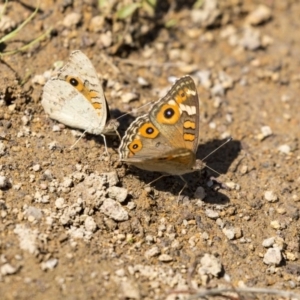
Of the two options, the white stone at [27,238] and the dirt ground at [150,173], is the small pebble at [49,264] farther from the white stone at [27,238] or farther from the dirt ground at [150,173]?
the white stone at [27,238]

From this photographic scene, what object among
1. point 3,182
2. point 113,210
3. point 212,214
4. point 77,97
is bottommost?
point 212,214

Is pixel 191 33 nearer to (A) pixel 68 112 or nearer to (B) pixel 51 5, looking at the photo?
(B) pixel 51 5

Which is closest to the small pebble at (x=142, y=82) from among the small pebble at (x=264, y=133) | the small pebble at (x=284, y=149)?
the small pebble at (x=264, y=133)

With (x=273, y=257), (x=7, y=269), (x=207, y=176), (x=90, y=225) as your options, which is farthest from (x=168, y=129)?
(x=7, y=269)

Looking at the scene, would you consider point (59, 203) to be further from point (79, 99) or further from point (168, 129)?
point (168, 129)

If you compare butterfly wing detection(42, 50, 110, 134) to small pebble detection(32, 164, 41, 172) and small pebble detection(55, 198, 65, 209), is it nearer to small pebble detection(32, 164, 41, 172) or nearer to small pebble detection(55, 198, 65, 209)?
small pebble detection(32, 164, 41, 172)

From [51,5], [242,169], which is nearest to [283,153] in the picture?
[242,169]
